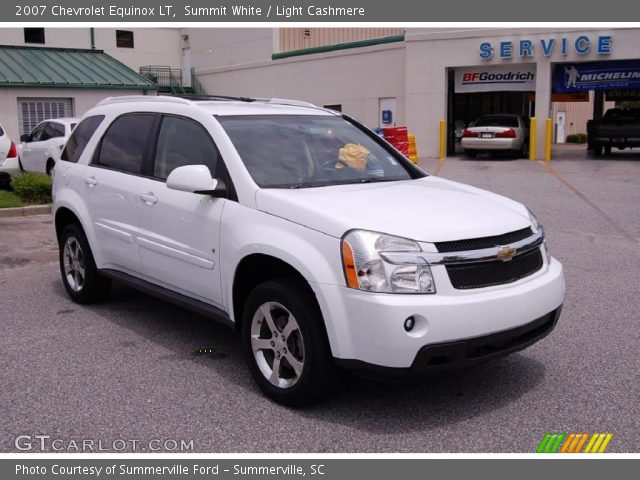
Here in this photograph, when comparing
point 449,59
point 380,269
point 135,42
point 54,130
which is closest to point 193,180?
point 380,269

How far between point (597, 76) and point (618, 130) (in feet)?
7.67

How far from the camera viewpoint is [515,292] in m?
4.20

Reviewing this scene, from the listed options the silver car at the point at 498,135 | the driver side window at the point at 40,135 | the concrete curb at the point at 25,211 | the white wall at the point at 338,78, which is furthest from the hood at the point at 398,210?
the white wall at the point at 338,78

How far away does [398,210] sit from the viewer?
4.33 metres

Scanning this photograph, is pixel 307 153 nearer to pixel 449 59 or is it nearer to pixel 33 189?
pixel 33 189

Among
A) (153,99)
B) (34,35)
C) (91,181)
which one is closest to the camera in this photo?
(153,99)

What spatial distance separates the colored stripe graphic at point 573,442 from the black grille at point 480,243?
3.63ft

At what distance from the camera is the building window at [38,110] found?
28.3 m

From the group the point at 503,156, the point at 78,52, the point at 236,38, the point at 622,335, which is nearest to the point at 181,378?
the point at 622,335

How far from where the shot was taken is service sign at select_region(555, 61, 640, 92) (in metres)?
25.0

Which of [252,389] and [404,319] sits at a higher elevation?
[404,319]

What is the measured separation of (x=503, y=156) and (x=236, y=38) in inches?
624

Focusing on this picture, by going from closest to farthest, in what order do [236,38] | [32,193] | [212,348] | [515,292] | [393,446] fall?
[393,446] < [515,292] < [212,348] < [32,193] < [236,38]

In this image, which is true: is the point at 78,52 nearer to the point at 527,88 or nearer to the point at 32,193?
the point at 527,88
